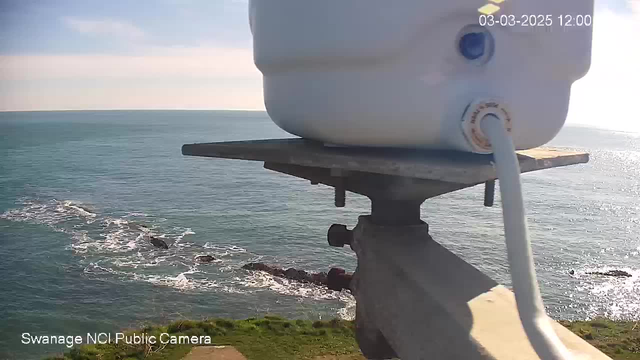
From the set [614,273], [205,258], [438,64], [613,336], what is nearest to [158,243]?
[205,258]

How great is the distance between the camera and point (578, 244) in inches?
1198

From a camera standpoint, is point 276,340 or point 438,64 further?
point 276,340

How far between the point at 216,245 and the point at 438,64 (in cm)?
2571

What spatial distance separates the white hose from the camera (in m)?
2.52

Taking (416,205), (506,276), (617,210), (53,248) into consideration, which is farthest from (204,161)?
(416,205)

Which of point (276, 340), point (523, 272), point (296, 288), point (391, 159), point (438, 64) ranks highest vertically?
point (438, 64)

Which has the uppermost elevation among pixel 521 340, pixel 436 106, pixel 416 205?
pixel 436 106

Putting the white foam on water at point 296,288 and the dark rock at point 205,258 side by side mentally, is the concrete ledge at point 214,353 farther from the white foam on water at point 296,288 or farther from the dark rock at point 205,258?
the dark rock at point 205,258

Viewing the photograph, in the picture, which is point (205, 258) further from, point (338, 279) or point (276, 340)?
point (338, 279)

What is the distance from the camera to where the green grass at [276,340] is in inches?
527

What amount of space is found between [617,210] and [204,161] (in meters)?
44.4

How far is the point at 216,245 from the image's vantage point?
2800 centimetres

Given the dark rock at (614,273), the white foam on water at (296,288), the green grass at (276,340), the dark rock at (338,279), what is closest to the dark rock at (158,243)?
the white foam on water at (296,288)

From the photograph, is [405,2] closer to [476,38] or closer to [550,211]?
[476,38]
